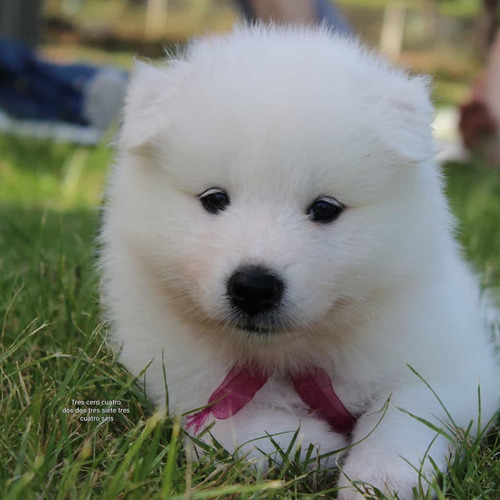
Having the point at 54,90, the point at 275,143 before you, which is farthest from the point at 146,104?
the point at 54,90

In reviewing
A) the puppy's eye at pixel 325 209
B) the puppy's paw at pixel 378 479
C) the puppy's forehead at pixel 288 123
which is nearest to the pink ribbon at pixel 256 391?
the puppy's paw at pixel 378 479

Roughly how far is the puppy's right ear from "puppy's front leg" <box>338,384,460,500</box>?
1245mm

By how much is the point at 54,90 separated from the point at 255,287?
7.94 meters

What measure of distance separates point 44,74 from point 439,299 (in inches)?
300

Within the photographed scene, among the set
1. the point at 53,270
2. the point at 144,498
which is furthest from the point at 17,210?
the point at 144,498

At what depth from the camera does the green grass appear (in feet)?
7.06

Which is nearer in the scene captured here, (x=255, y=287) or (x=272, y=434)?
(x=255, y=287)

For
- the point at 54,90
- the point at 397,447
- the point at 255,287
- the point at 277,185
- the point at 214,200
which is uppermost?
the point at 277,185

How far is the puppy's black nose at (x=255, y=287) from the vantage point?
2.38 meters

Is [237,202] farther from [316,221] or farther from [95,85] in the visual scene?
[95,85]

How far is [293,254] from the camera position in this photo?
7.97 ft

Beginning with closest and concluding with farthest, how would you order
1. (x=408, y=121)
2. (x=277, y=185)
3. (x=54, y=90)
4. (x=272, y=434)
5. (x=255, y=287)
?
(x=255, y=287) < (x=277, y=185) < (x=272, y=434) < (x=408, y=121) < (x=54, y=90)

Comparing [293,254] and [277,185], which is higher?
[277,185]

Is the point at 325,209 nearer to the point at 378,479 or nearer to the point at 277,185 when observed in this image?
the point at 277,185
